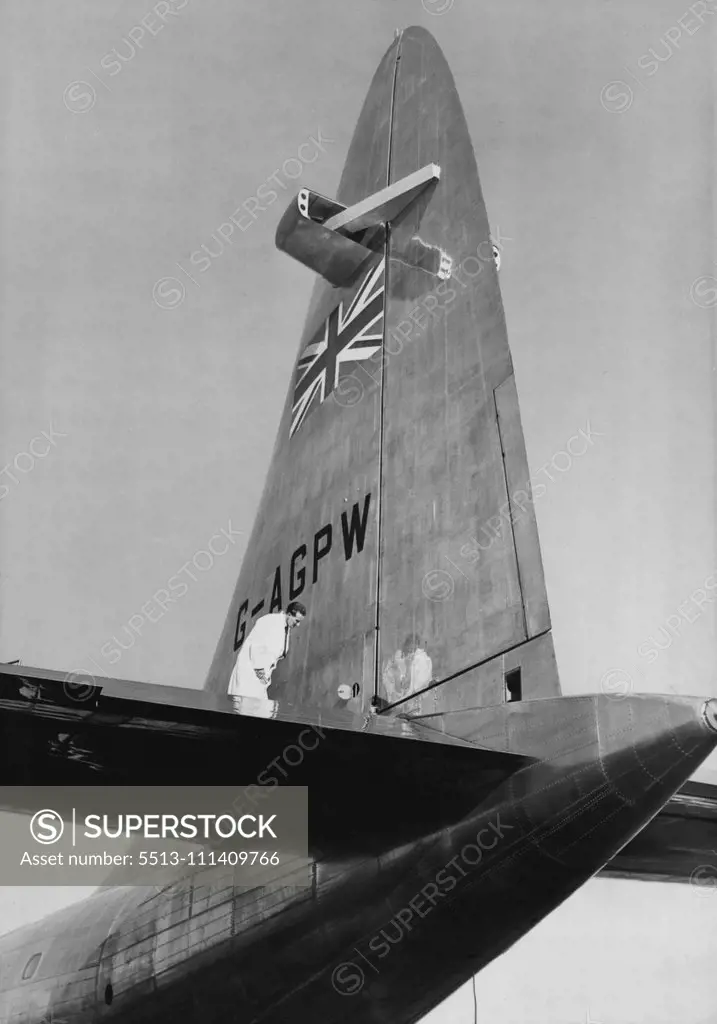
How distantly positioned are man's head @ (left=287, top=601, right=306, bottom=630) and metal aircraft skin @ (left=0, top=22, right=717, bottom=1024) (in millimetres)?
69

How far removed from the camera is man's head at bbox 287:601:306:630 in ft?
24.4

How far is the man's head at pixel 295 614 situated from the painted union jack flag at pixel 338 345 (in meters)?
1.74

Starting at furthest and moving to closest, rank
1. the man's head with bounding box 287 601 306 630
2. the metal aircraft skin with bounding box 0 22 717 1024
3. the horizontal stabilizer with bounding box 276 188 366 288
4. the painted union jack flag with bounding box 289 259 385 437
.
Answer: the horizontal stabilizer with bounding box 276 188 366 288, the painted union jack flag with bounding box 289 259 385 437, the man's head with bounding box 287 601 306 630, the metal aircraft skin with bounding box 0 22 717 1024

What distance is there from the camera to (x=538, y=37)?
30.2 ft

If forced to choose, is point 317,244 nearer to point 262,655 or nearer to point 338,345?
point 338,345

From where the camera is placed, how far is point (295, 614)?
293 inches

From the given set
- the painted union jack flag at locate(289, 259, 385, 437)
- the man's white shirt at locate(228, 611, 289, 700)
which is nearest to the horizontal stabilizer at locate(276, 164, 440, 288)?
the painted union jack flag at locate(289, 259, 385, 437)

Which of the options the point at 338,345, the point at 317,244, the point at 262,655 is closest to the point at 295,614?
the point at 262,655

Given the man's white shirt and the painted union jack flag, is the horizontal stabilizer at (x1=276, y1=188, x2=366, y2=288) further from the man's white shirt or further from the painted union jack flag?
the man's white shirt

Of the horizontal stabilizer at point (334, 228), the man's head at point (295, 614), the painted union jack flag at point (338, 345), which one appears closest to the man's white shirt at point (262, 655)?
the man's head at point (295, 614)

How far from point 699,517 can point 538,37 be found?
4.35m

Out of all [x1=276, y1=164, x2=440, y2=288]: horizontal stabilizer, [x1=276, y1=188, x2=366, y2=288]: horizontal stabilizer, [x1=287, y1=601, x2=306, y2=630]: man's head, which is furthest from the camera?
[x1=276, y1=188, x2=366, y2=288]: horizontal stabilizer

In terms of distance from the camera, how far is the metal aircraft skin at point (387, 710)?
188 inches

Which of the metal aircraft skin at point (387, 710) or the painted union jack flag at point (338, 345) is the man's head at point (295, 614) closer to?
the metal aircraft skin at point (387, 710)
